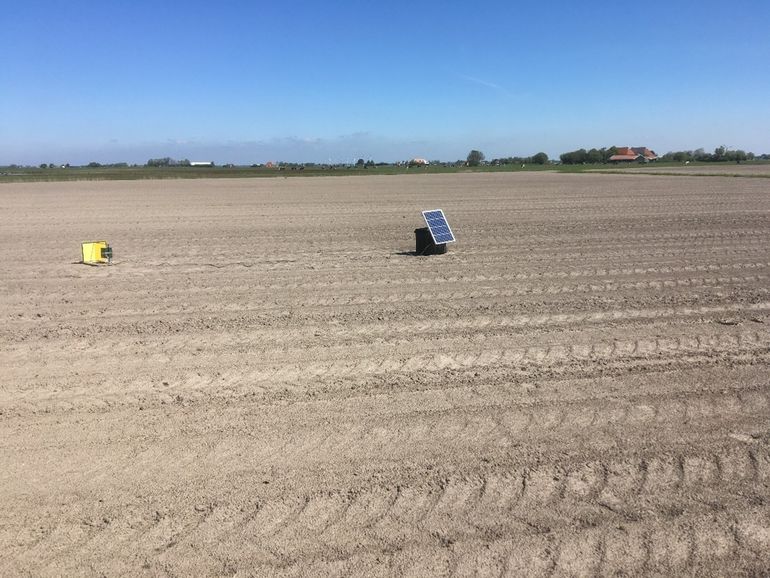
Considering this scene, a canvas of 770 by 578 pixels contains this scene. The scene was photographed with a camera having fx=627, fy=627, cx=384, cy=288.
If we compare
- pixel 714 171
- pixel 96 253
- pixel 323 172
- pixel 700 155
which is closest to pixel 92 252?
pixel 96 253

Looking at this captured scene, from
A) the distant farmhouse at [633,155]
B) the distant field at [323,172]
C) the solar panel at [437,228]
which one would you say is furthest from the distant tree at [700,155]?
the solar panel at [437,228]

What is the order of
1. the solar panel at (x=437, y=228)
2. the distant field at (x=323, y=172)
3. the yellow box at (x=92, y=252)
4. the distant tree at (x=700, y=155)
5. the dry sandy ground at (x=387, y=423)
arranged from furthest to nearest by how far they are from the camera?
the distant tree at (x=700, y=155), the distant field at (x=323, y=172), the solar panel at (x=437, y=228), the yellow box at (x=92, y=252), the dry sandy ground at (x=387, y=423)

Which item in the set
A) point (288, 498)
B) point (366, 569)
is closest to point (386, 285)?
point (288, 498)

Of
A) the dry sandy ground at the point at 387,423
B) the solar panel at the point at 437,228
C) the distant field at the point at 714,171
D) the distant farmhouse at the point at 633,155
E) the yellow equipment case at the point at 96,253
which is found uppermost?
the distant farmhouse at the point at 633,155

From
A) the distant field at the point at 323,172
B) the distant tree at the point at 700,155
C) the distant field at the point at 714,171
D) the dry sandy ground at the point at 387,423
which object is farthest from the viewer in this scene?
the distant tree at the point at 700,155

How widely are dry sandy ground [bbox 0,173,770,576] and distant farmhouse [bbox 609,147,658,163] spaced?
6716 inches

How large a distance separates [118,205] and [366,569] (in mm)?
31550

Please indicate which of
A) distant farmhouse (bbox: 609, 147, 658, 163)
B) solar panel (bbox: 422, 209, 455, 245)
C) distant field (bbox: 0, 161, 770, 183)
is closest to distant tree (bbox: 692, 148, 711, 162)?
distant farmhouse (bbox: 609, 147, 658, 163)

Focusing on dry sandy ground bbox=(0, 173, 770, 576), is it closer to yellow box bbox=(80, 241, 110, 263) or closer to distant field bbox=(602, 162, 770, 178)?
yellow box bbox=(80, 241, 110, 263)

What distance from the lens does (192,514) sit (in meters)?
3.91

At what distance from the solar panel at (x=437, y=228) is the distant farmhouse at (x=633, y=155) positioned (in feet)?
543

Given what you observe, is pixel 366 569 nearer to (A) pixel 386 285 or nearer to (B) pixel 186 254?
(A) pixel 386 285

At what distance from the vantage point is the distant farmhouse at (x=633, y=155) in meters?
170

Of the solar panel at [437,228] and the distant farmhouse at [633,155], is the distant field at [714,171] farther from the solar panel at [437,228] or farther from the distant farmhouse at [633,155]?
the distant farmhouse at [633,155]
